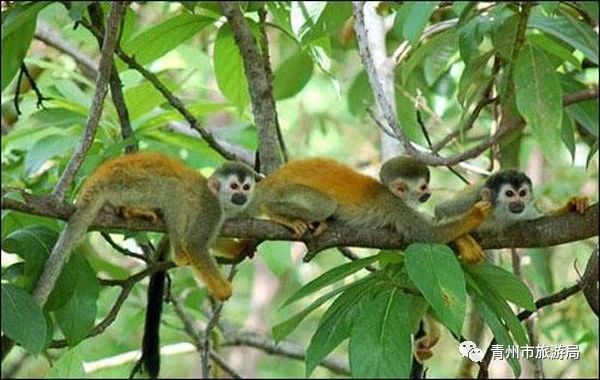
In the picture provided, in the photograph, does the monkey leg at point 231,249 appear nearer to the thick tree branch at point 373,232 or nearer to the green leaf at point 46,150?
the thick tree branch at point 373,232

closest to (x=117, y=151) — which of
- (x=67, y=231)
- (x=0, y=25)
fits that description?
(x=67, y=231)

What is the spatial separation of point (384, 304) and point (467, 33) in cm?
66

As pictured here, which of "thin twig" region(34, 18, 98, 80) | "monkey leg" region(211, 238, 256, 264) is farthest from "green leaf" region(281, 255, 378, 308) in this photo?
"thin twig" region(34, 18, 98, 80)

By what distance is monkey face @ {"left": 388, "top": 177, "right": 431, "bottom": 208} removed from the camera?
3.37m

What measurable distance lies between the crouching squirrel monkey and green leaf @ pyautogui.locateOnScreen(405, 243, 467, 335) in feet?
1.85

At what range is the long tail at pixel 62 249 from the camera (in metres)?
2.51

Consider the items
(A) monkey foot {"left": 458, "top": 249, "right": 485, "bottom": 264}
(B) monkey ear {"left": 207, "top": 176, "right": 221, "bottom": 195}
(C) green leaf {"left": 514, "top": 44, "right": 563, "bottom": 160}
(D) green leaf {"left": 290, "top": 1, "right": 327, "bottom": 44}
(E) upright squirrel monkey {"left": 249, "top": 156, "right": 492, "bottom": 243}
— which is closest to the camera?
(C) green leaf {"left": 514, "top": 44, "right": 563, "bottom": 160}

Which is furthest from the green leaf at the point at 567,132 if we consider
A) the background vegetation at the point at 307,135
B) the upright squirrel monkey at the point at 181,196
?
the upright squirrel monkey at the point at 181,196

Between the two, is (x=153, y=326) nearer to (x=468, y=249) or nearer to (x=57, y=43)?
(x=468, y=249)

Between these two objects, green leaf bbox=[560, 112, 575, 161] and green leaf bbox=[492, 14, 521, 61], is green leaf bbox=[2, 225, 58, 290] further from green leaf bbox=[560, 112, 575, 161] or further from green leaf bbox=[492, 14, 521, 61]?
green leaf bbox=[560, 112, 575, 161]

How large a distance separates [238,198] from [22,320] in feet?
3.82

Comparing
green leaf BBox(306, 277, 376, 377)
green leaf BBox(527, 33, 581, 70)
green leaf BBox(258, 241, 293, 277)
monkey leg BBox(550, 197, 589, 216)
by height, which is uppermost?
green leaf BBox(527, 33, 581, 70)

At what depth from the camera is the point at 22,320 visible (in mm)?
2176

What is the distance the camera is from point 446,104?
472cm
